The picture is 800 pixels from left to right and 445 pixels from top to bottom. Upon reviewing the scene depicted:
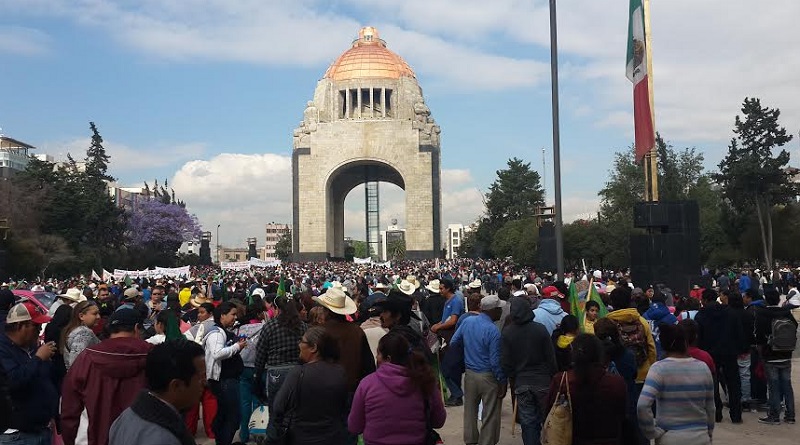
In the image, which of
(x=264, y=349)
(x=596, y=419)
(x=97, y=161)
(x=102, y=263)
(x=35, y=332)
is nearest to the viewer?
(x=596, y=419)

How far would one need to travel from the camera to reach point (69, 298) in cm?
873

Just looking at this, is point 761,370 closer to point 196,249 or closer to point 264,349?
point 264,349

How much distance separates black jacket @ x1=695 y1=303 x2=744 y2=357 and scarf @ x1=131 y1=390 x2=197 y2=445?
6.66m

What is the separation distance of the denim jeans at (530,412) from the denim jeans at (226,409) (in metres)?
2.37

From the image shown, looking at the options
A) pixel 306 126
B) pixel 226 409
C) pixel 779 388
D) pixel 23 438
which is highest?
pixel 306 126

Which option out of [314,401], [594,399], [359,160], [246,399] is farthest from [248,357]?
[359,160]

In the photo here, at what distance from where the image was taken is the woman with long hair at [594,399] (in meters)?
4.30

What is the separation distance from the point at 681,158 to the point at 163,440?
50.7 metres

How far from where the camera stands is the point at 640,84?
17312 mm

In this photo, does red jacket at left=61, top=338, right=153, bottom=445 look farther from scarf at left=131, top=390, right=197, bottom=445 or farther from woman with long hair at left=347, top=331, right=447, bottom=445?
scarf at left=131, top=390, right=197, bottom=445

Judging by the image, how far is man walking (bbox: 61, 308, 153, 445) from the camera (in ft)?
14.5

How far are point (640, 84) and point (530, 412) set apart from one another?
41.4 feet

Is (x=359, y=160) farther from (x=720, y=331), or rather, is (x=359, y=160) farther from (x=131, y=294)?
(x=720, y=331)

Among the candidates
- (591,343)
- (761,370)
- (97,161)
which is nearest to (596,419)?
(591,343)
